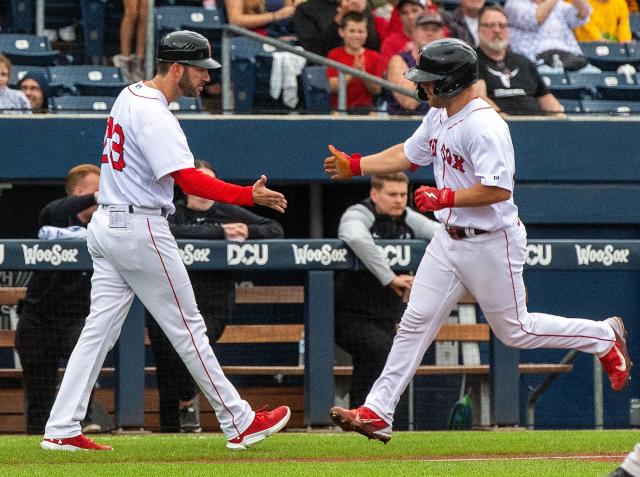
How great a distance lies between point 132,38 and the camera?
984 centimetres

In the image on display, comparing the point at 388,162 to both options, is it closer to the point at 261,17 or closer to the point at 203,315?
the point at 203,315

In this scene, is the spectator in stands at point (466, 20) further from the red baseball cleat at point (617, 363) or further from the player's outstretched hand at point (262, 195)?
the player's outstretched hand at point (262, 195)

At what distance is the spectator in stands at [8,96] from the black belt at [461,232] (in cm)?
399

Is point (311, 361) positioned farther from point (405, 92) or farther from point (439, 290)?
point (405, 92)

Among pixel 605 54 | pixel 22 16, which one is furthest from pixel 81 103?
pixel 605 54

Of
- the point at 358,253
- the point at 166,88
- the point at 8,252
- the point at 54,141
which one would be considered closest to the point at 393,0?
the point at 54,141

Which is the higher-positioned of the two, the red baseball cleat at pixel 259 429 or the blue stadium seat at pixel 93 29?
the blue stadium seat at pixel 93 29

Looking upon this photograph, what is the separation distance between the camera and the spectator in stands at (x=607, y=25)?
11648mm

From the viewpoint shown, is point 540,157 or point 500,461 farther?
point 540,157

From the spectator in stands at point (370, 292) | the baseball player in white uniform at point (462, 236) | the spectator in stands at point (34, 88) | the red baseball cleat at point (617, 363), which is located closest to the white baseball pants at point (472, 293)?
the baseball player in white uniform at point (462, 236)

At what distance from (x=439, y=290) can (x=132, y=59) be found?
460 cm

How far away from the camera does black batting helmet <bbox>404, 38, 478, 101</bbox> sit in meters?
5.71

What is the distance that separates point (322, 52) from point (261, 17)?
1.89 feet

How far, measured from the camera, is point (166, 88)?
229 inches
